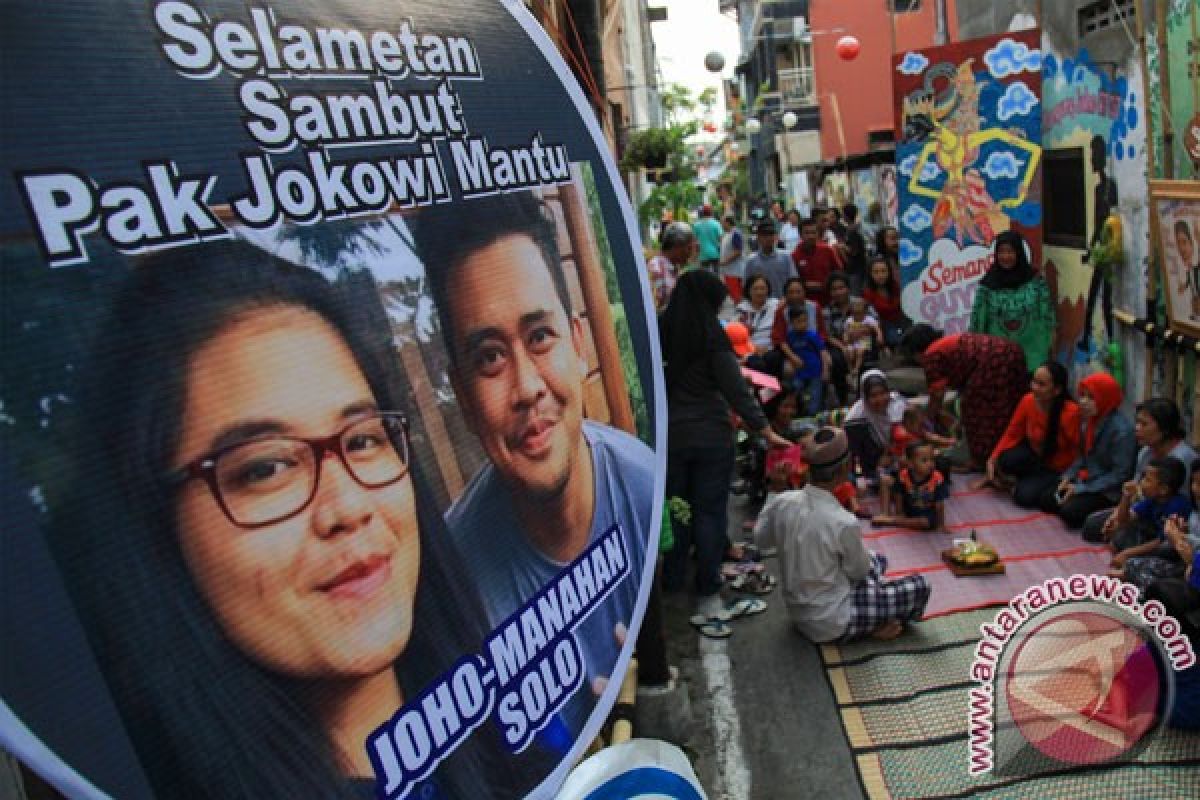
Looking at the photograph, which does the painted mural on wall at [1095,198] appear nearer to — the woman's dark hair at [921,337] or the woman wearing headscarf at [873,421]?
the woman's dark hair at [921,337]

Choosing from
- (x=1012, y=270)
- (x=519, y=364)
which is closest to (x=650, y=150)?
(x=1012, y=270)

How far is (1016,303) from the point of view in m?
8.27

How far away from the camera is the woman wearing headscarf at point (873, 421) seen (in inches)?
292

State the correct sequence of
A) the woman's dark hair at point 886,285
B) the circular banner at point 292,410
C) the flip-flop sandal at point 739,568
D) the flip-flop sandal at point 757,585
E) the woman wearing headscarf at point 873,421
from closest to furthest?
the circular banner at point 292,410, the flip-flop sandal at point 757,585, the flip-flop sandal at point 739,568, the woman wearing headscarf at point 873,421, the woman's dark hair at point 886,285

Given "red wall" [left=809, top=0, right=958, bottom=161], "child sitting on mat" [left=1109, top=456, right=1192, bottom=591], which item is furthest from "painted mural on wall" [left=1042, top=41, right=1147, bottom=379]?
"red wall" [left=809, top=0, right=958, bottom=161]

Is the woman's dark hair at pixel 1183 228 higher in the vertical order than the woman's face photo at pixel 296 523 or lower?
lower

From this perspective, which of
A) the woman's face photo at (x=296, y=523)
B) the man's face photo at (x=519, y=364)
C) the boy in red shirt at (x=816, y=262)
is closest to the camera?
the woman's face photo at (x=296, y=523)

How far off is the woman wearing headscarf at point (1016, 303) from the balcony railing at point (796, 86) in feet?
102

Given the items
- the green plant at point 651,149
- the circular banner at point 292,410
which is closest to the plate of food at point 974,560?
the circular banner at point 292,410

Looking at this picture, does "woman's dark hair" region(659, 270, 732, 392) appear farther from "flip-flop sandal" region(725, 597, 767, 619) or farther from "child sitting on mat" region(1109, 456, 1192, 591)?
"child sitting on mat" region(1109, 456, 1192, 591)

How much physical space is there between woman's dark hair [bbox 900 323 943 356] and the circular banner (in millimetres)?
7499

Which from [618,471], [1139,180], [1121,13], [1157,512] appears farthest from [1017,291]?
[618,471]

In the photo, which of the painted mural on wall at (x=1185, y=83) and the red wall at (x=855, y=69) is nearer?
the painted mural on wall at (x=1185, y=83)

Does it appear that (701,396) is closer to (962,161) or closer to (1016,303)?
(1016,303)
